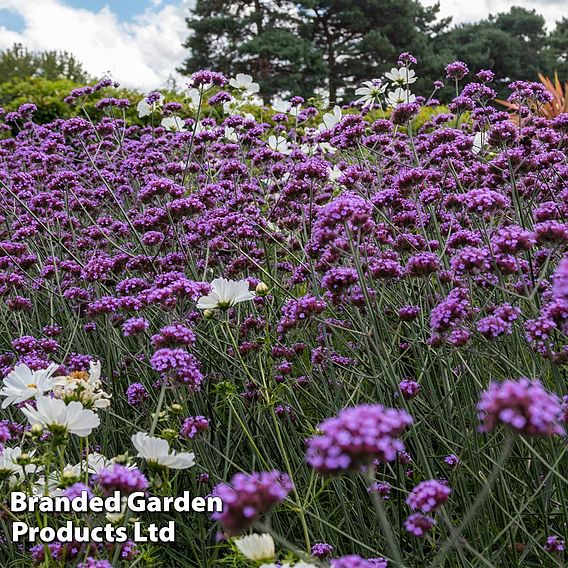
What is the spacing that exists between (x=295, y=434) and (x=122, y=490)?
1.45 m

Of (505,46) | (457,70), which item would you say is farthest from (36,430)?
(505,46)

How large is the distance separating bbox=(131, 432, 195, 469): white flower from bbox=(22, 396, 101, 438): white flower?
0.47 feet

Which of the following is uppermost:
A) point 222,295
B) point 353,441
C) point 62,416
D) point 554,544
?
point 222,295

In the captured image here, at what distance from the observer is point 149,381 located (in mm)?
3266

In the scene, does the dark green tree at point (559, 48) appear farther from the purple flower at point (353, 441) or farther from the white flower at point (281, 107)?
the purple flower at point (353, 441)

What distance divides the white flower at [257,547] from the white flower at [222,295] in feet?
4.02

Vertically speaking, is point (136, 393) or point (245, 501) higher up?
point (245, 501)

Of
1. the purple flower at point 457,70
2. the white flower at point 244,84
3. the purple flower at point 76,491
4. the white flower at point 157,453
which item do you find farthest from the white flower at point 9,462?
the white flower at point 244,84

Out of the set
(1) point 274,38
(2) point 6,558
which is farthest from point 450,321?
(1) point 274,38

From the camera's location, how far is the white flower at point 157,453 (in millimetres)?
1842

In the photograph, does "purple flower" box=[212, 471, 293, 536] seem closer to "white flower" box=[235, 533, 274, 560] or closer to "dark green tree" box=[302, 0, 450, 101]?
"white flower" box=[235, 533, 274, 560]

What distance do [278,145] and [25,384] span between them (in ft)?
10.7

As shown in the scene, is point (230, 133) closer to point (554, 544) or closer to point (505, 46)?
point (554, 544)

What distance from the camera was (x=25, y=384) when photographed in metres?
2.18
